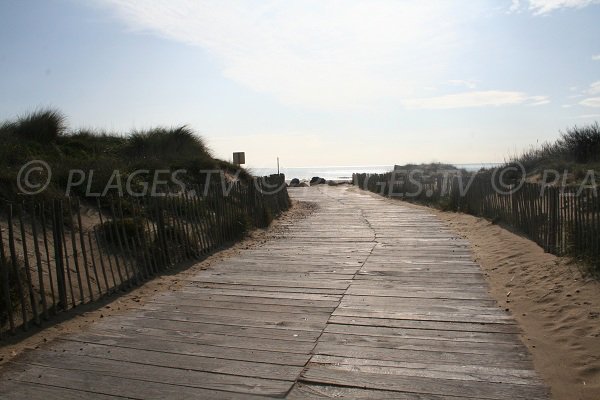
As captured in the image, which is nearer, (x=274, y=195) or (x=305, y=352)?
(x=305, y=352)

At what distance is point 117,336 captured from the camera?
488 cm

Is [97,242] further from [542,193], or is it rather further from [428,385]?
[542,193]

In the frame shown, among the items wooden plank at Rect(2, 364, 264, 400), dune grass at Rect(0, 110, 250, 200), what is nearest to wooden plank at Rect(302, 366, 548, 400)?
wooden plank at Rect(2, 364, 264, 400)

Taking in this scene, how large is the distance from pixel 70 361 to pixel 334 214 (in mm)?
12085

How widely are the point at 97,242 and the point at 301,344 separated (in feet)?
11.3

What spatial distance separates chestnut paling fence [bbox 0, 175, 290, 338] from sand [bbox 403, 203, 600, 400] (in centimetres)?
475

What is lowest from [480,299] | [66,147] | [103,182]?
[480,299]

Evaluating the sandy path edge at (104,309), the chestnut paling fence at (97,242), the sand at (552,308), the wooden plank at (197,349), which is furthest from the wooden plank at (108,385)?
the sand at (552,308)


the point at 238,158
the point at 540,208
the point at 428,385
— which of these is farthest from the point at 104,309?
the point at 238,158

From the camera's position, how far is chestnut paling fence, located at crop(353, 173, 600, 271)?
6.68m

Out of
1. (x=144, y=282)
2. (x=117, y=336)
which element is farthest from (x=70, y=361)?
(x=144, y=282)

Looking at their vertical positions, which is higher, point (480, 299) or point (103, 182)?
point (103, 182)

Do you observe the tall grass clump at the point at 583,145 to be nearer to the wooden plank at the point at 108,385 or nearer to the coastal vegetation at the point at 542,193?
the coastal vegetation at the point at 542,193

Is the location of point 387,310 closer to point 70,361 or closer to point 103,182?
point 70,361
